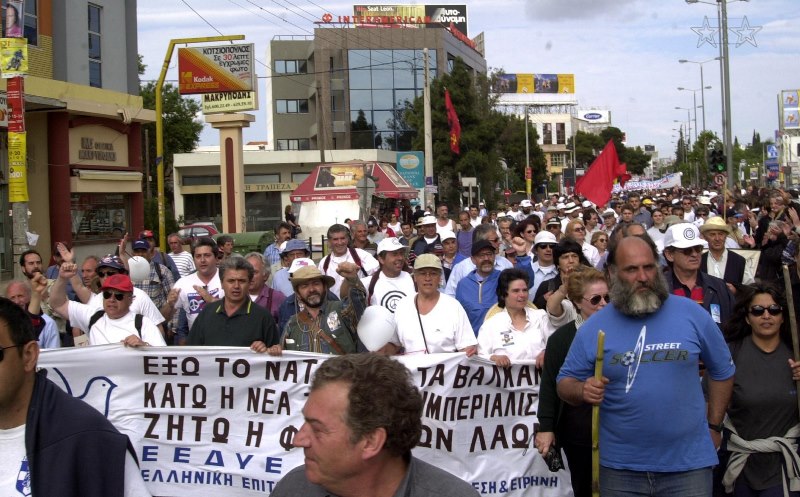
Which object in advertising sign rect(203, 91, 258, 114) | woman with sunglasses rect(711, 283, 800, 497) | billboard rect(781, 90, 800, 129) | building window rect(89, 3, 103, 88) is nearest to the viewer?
woman with sunglasses rect(711, 283, 800, 497)

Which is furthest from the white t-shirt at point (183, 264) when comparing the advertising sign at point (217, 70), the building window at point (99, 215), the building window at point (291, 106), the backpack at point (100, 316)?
the building window at point (291, 106)

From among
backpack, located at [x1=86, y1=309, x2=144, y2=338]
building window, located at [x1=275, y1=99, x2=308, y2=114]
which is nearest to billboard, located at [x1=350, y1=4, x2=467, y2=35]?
building window, located at [x1=275, y1=99, x2=308, y2=114]

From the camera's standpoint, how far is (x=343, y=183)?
34.0 metres

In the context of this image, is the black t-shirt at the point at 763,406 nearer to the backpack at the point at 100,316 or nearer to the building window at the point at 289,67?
the backpack at the point at 100,316

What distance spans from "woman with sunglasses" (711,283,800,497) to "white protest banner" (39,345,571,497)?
1.86 m

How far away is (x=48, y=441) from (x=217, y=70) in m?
33.1

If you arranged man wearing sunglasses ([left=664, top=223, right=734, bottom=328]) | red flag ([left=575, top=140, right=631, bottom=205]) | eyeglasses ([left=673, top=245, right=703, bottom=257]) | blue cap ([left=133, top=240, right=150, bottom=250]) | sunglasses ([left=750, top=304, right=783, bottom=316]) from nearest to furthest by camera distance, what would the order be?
sunglasses ([left=750, top=304, right=783, bottom=316]) → man wearing sunglasses ([left=664, top=223, right=734, bottom=328]) → eyeglasses ([left=673, top=245, right=703, bottom=257]) → blue cap ([left=133, top=240, right=150, bottom=250]) → red flag ([left=575, top=140, right=631, bottom=205])

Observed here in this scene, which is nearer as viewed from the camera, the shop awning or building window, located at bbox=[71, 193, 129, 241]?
building window, located at bbox=[71, 193, 129, 241]

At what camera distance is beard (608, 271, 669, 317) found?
4.55 meters

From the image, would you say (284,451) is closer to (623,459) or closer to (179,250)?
(623,459)

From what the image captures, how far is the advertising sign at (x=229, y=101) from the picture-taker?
36.7 m

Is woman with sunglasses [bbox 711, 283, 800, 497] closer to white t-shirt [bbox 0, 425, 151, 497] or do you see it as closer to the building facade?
white t-shirt [bbox 0, 425, 151, 497]

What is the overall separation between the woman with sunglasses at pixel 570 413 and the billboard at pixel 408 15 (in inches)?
2637

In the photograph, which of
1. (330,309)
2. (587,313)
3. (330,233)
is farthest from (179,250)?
(587,313)
